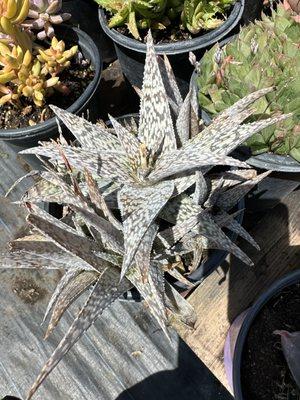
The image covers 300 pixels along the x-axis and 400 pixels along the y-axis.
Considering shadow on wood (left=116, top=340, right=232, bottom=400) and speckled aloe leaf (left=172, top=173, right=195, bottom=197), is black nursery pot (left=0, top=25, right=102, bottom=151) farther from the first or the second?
shadow on wood (left=116, top=340, right=232, bottom=400)

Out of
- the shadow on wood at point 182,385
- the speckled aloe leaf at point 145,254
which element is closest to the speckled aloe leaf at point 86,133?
the speckled aloe leaf at point 145,254

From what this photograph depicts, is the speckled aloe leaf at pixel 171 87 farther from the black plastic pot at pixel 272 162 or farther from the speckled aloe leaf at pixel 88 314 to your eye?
the speckled aloe leaf at pixel 88 314

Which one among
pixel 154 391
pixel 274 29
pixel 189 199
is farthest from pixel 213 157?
pixel 154 391

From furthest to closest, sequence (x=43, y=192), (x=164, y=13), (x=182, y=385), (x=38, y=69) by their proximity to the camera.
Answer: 1. (x=164, y=13)
2. (x=38, y=69)
3. (x=182, y=385)
4. (x=43, y=192)

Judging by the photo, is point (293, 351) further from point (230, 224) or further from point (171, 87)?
point (171, 87)

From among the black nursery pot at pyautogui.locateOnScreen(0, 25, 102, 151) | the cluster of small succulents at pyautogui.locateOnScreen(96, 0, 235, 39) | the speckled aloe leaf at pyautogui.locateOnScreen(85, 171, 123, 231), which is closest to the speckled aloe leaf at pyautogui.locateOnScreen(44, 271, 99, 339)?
the speckled aloe leaf at pyautogui.locateOnScreen(85, 171, 123, 231)

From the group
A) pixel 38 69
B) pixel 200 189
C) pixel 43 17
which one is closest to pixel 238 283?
pixel 200 189

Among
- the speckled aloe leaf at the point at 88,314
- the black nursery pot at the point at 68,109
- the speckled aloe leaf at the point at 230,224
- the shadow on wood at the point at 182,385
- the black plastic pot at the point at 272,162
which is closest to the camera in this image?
the speckled aloe leaf at the point at 88,314
